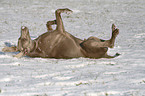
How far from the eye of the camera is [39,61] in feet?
20.0

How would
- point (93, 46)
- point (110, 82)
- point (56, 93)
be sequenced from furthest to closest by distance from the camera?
point (93, 46), point (110, 82), point (56, 93)

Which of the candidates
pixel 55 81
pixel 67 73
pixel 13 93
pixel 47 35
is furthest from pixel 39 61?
pixel 13 93

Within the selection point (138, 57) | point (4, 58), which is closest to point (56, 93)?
point (4, 58)

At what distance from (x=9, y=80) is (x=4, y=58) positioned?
2.11 metres

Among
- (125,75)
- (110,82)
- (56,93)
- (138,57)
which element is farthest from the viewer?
(138,57)

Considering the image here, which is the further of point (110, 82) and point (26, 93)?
point (110, 82)

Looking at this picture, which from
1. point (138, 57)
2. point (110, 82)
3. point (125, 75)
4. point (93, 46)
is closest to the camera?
point (110, 82)

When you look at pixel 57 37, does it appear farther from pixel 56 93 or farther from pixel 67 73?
pixel 56 93

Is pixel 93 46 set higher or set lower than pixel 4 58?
higher

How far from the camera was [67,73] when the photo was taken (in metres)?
4.99

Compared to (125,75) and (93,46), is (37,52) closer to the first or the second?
(93,46)

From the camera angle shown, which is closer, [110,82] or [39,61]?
[110,82]

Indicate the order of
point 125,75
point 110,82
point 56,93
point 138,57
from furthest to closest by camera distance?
1. point 138,57
2. point 125,75
3. point 110,82
4. point 56,93

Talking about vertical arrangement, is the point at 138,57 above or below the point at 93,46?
below
